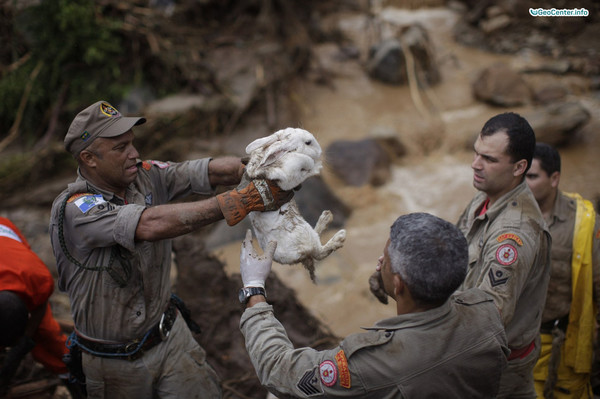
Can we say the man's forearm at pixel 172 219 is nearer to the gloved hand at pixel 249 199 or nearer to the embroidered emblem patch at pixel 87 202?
the gloved hand at pixel 249 199

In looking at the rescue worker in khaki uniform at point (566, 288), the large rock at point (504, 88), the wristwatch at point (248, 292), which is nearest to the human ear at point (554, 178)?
the rescue worker in khaki uniform at point (566, 288)

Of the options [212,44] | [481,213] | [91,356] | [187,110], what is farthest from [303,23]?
[91,356]

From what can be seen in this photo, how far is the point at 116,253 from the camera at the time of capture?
2303 millimetres

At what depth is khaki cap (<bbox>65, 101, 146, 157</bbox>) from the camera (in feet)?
7.47

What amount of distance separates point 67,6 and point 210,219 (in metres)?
7.02

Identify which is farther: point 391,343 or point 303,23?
point 303,23

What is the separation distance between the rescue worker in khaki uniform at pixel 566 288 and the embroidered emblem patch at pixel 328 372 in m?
2.23

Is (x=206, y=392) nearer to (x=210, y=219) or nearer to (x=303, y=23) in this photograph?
(x=210, y=219)

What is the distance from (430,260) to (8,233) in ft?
9.72

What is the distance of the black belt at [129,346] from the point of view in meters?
2.50

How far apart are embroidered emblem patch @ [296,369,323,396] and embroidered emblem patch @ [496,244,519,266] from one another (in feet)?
4.10

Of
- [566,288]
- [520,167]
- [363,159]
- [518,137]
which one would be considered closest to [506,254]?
[520,167]

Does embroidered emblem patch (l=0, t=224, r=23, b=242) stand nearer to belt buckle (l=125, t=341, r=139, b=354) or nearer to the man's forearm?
belt buckle (l=125, t=341, r=139, b=354)

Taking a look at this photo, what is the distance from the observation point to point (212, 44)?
975 centimetres
